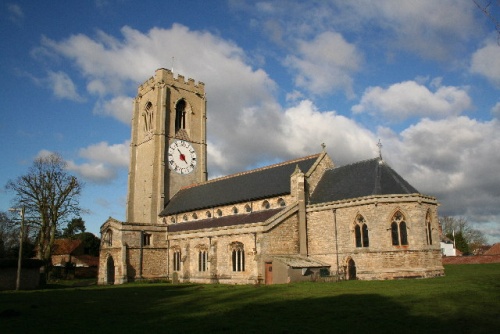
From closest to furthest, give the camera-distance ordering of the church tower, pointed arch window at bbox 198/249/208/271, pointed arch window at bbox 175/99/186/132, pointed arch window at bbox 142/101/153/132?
1. pointed arch window at bbox 198/249/208/271
2. the church tower
3. pointed arch window at bbox 175/99/186/132
4. pointed arch window at bbox 142/101/153/132

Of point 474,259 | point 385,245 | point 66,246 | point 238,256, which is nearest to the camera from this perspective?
point 385,245

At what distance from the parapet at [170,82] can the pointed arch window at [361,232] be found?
107 ft

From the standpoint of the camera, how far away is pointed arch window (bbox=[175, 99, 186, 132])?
54.4 meters

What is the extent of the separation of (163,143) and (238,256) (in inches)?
877

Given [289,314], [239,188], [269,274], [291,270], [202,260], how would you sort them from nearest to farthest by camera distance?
[289,314]
[291,270]
[269,274]
[202,260]
[239,188]

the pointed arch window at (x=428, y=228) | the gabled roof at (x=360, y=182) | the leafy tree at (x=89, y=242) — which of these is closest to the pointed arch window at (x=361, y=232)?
the gabled roof at (x=360, y=182)

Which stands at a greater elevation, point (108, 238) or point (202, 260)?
point (108, 238)

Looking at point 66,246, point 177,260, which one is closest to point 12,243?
point 66,246

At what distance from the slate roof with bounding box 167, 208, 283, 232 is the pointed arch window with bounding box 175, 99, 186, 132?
1532cm

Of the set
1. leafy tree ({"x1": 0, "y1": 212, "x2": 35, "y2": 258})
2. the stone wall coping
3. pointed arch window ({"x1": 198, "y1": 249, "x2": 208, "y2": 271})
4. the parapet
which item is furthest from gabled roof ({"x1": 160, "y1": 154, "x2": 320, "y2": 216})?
leafy tree ({"x1": 0, "y1": 212, "x2": 35, "y2": 258})

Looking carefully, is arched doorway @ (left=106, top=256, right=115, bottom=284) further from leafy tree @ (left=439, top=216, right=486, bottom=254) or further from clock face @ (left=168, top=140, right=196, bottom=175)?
leafy tree @ (left=439, top=216, right=486, bottom=254)

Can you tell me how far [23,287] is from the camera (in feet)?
111

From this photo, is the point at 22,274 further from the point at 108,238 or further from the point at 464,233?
the point at 464,233

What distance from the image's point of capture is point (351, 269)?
31.1 metres
